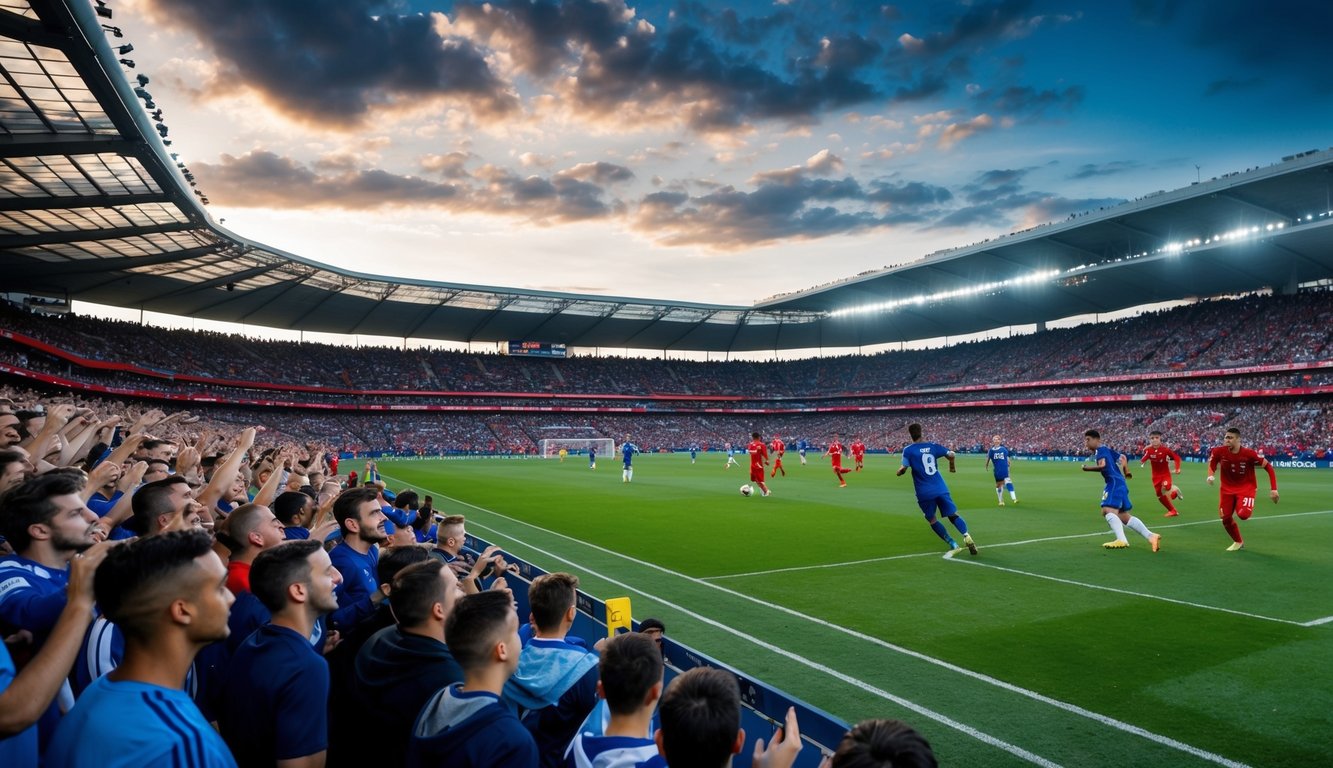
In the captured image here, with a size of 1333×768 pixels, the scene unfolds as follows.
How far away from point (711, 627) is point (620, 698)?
6078mm

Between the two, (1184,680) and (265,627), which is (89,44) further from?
(1184,680)

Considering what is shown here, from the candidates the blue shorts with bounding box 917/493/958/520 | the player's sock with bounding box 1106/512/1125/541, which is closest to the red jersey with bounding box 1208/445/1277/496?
the player's sock with bounding box 1106/512/1125/541

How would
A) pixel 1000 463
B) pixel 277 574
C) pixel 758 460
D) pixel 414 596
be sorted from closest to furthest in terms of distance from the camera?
1. pixel 277 574
2. pixel 414 596
3. pixel 1000 463
4. pixel 758 460

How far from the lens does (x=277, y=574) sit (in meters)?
3.10

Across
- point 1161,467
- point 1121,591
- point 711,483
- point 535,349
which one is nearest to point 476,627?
point 1121,591

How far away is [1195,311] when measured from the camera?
179ft

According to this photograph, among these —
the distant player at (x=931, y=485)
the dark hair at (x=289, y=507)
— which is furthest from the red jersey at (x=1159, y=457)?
the dark hair at (x=289, y=507)

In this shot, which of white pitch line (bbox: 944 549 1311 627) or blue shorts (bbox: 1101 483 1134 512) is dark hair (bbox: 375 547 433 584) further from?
blue shorts (bbox: 1101 483 1134 512)

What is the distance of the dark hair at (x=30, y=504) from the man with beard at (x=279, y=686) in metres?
1.38

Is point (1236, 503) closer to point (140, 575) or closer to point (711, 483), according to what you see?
point (140, 575)

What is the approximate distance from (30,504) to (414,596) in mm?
2087

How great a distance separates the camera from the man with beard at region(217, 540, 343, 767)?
2.89m

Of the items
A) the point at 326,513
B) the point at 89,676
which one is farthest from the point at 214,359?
the point at 89,676

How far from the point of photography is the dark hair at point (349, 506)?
5.78 metres
